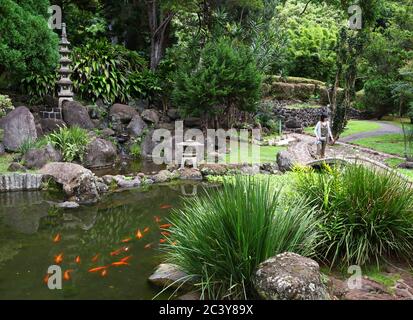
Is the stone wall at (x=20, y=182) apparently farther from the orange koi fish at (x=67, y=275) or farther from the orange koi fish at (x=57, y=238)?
the orange koi fish at (x=67, y=275)

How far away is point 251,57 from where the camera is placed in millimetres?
15656

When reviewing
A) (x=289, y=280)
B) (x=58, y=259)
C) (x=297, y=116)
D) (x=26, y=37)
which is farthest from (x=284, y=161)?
(x=297, y=116)

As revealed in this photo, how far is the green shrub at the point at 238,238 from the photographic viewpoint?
4441 mm

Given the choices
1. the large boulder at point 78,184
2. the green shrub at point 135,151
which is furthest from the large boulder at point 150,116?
the large boulder at point 78,184

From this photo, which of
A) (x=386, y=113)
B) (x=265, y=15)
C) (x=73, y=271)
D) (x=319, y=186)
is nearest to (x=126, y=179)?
(x=73, y=271)

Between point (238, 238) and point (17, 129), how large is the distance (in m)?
9.49

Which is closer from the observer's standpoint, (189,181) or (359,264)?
(359,264)

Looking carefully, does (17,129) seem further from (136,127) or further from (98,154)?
(136,127)

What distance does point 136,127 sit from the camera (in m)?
15.7

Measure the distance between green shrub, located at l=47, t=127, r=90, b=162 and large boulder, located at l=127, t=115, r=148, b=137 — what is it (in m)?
3.22

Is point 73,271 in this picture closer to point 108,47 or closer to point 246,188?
point 246,188

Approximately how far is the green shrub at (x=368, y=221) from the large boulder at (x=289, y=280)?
806mm
